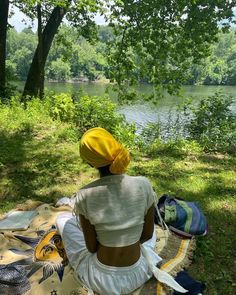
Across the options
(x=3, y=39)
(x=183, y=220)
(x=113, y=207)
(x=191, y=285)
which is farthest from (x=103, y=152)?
(x=3, y=39)

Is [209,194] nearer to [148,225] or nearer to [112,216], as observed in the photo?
[148,225]

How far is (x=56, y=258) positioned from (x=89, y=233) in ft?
2.55

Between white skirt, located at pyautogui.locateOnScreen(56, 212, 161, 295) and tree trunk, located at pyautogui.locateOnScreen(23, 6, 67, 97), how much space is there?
9.11 meters

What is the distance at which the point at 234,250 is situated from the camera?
3.70 meters

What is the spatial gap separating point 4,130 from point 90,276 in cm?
573

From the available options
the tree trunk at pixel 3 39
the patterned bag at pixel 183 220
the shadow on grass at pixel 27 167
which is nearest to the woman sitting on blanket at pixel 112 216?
the patterned bag at pixel 183 220

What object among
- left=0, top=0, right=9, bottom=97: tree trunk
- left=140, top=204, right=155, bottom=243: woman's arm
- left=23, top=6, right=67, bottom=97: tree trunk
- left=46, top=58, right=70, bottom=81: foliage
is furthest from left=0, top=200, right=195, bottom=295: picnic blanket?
left=46, top=58, right=70, bottom=81: foliage

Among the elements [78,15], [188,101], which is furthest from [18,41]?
[188,101]

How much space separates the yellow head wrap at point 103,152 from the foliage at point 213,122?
5825mm

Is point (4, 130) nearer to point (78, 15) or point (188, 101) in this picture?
point (188, 101)

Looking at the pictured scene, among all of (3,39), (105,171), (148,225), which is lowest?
(148,225)

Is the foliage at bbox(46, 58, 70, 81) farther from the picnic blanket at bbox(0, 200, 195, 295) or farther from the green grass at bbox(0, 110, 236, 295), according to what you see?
the picnic blanket at bbox(0, 200, 195, 295)

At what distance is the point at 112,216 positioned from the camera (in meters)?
2.37

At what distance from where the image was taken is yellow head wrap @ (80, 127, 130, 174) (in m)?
2.30
